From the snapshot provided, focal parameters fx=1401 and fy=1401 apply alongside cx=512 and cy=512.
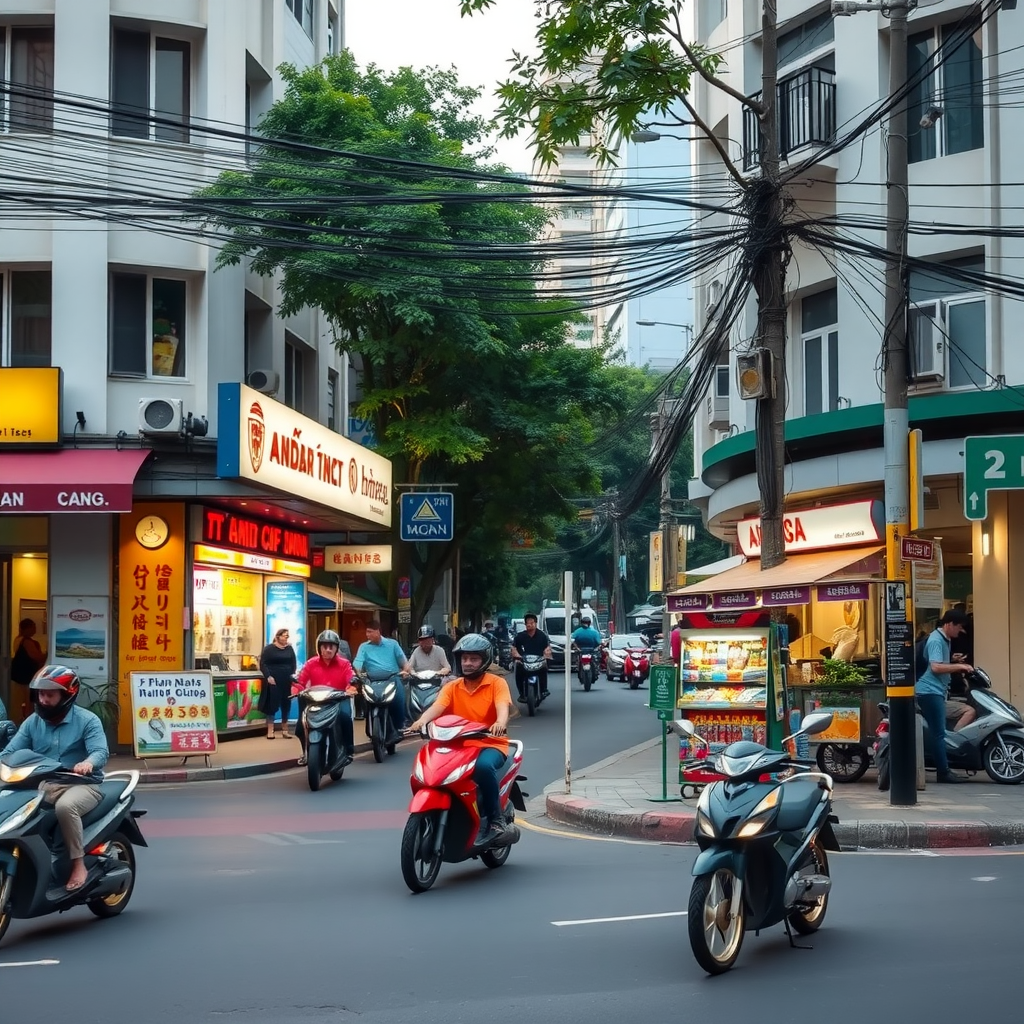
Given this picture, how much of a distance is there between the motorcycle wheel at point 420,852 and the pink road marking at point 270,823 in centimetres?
356

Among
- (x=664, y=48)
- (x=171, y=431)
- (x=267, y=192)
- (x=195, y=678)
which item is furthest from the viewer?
(x=267, y=192)

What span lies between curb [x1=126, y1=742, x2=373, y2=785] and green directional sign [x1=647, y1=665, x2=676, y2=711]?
5931 millimetres

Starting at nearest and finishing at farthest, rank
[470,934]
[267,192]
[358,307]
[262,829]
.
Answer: [470,934], [262,829], [267,192], [358,307]

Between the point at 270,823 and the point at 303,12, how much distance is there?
72.4ft

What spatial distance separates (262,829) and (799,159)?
1397 centimetres

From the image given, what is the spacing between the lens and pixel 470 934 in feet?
26.2

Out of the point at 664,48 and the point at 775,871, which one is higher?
the point at 664,48

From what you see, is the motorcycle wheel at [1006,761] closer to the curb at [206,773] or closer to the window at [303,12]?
the curb at [206,773]

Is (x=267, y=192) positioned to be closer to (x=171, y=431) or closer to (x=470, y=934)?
(x=171, y=431)

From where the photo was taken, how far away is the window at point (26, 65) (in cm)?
2134

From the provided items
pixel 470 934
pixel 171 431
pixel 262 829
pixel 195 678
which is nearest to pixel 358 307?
pixel 171 431

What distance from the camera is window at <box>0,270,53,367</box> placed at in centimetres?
2091

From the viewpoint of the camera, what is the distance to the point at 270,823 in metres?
13.4

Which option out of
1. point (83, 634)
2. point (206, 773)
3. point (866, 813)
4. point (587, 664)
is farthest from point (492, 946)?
point (587, 664)
